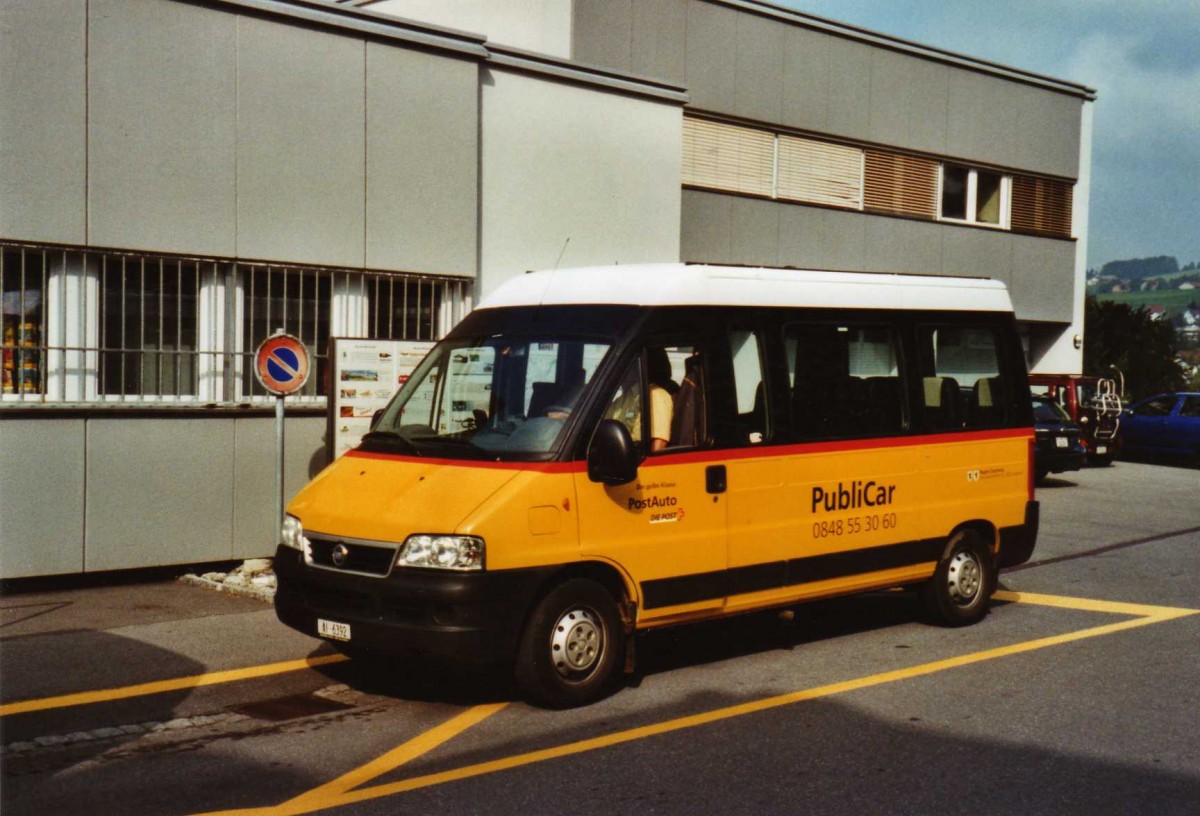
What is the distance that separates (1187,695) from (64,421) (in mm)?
8280

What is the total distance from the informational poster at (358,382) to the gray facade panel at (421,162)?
4.52 ft

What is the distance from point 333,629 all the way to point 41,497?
4447mm

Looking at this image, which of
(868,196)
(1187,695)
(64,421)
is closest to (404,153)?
(64,421)

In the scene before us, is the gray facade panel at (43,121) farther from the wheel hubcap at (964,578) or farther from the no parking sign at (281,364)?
the wheel hubcap at (964,578)

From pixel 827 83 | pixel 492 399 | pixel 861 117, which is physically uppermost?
pixel 827 83

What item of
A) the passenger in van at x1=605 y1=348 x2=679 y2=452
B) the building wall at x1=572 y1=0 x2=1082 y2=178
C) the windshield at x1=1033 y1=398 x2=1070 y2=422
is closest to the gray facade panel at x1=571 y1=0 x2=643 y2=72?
the building wall at x1=572 y1=0 x2=1082 y2=178

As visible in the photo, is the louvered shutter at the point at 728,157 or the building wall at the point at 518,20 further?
the louvered shutter at the point at 728,157

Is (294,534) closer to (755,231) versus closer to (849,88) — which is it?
(755,231)

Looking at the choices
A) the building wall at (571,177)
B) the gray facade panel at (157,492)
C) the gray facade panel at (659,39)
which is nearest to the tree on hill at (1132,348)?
the gray facade panel at (659,39)

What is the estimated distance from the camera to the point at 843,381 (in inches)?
337

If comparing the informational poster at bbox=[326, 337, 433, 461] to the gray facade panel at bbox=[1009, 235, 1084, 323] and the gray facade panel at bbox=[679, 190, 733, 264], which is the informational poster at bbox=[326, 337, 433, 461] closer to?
the gray facade panel at bbox=[679, 190, 733, 264]

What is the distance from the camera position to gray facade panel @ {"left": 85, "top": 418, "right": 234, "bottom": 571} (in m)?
10.5

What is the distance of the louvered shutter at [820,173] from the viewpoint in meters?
20.0

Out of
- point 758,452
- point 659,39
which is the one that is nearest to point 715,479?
point 758,452
